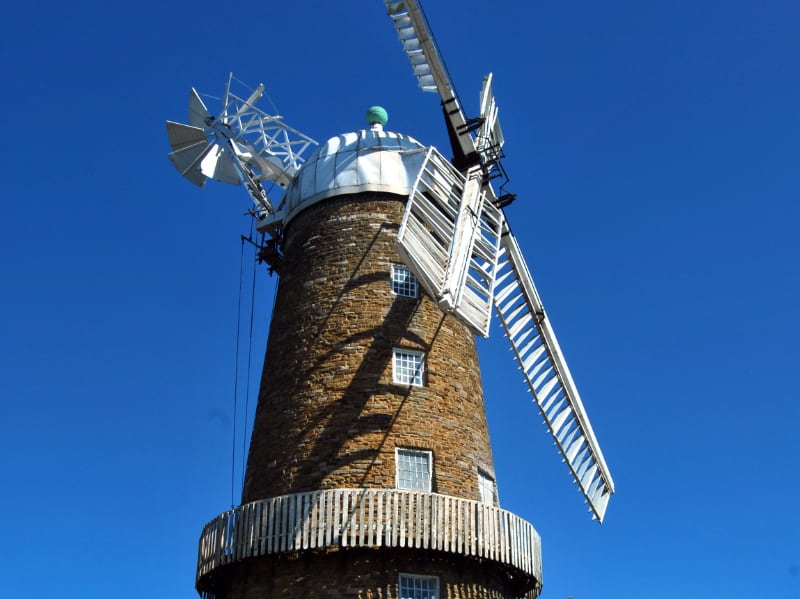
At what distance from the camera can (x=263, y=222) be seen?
27.6 m

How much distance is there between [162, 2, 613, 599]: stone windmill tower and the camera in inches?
809

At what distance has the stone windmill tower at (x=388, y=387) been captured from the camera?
67.4ft

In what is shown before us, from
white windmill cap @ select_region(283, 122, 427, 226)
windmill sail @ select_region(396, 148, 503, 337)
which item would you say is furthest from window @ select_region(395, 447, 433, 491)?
white windmill cap @ select_region(283, 122, 427, 226)

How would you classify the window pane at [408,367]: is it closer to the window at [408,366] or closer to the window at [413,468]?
the window at [408,366]

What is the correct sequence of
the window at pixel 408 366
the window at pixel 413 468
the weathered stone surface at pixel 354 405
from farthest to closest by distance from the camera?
the window at pixel 408 366 → the window at pixel 413 468 → the weathered stone surface at pixel 354 405

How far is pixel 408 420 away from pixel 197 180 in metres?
11.9

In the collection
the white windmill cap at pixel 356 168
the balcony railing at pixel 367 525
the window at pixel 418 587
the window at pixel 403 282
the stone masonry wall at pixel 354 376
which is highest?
the white windmill cap at pixel 356 168

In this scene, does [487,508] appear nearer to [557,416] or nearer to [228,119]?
[557,416]

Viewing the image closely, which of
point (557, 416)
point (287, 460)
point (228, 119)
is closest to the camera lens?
point (287, 460)

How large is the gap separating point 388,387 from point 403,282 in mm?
2956

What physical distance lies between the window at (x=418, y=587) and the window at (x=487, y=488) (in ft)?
9.54

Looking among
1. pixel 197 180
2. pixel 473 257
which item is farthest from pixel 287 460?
pixel 197 180

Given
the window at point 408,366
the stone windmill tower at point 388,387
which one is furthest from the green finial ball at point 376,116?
the window at point 408,366

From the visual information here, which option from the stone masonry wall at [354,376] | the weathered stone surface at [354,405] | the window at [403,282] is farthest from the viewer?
the window at [403,282]
